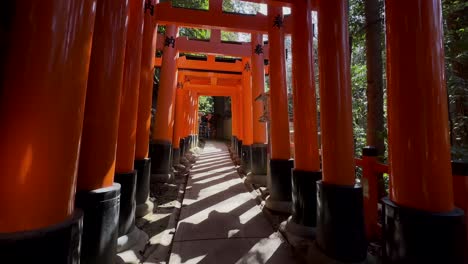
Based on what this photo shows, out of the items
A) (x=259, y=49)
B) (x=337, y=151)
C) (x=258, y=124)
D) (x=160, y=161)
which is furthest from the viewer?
(x=259, y=49)

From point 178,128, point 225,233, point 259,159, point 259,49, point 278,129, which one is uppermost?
point 259,49

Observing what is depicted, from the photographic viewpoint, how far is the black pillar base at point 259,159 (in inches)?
265

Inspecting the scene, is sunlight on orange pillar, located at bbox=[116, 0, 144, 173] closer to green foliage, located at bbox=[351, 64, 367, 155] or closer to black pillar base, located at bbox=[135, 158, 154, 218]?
black pillar base, located at bbox=[135, 158, 154, 218]

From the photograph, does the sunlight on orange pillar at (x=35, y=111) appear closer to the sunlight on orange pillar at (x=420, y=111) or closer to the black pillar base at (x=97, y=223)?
the black pillar base at (x=97, y=223)

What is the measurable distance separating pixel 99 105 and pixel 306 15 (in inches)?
115

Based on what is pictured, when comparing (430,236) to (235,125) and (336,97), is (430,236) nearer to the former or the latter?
(336,97)

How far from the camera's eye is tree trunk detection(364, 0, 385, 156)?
430 centimetres

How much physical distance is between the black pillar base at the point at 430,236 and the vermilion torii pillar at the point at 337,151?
77 centimetres

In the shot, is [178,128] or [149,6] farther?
[178,128]

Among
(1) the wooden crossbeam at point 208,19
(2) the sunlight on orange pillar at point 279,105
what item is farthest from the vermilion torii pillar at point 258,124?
(2) the sunlight on orange pillar at point 279,105

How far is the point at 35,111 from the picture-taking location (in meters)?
1.23

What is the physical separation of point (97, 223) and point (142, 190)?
2.10m

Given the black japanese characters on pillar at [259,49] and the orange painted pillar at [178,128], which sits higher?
the black japanese characters on pillar at [259,49]

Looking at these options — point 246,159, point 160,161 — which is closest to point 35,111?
point 160,161
